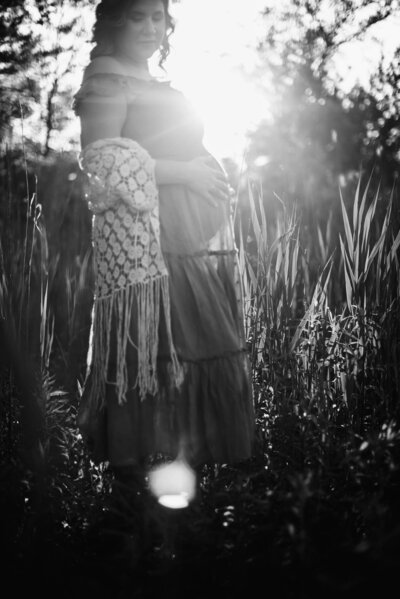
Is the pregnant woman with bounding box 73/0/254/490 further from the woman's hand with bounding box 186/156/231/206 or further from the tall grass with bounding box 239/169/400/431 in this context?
the tall grass with bounding box 239/169/400/431

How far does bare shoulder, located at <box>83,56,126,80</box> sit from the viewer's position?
71.8 inches

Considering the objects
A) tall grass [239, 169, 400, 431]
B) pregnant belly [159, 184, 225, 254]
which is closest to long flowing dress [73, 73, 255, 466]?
pregnant belly [159, 184, 225, 254]

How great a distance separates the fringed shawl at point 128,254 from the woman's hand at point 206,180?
13 cm

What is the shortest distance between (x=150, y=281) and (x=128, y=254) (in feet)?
0.33

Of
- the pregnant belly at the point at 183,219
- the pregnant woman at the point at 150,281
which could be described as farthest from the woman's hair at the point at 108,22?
→ the pregnant belly at the point at 183,219

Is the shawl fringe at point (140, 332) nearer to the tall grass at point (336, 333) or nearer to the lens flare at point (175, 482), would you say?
the lens flare at point (175, 482)

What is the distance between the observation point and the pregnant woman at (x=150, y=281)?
177 cm

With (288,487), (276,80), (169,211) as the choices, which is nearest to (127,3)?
(169,211)

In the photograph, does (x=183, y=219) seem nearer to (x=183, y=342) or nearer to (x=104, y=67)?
(x=183, y=342)

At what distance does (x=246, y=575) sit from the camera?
4.89ft

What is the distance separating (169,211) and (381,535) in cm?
113

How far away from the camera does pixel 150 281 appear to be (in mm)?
1779

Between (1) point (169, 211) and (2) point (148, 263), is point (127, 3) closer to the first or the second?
(1) point (169, 211)

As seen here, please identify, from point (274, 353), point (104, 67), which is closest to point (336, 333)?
point (274, 353)
